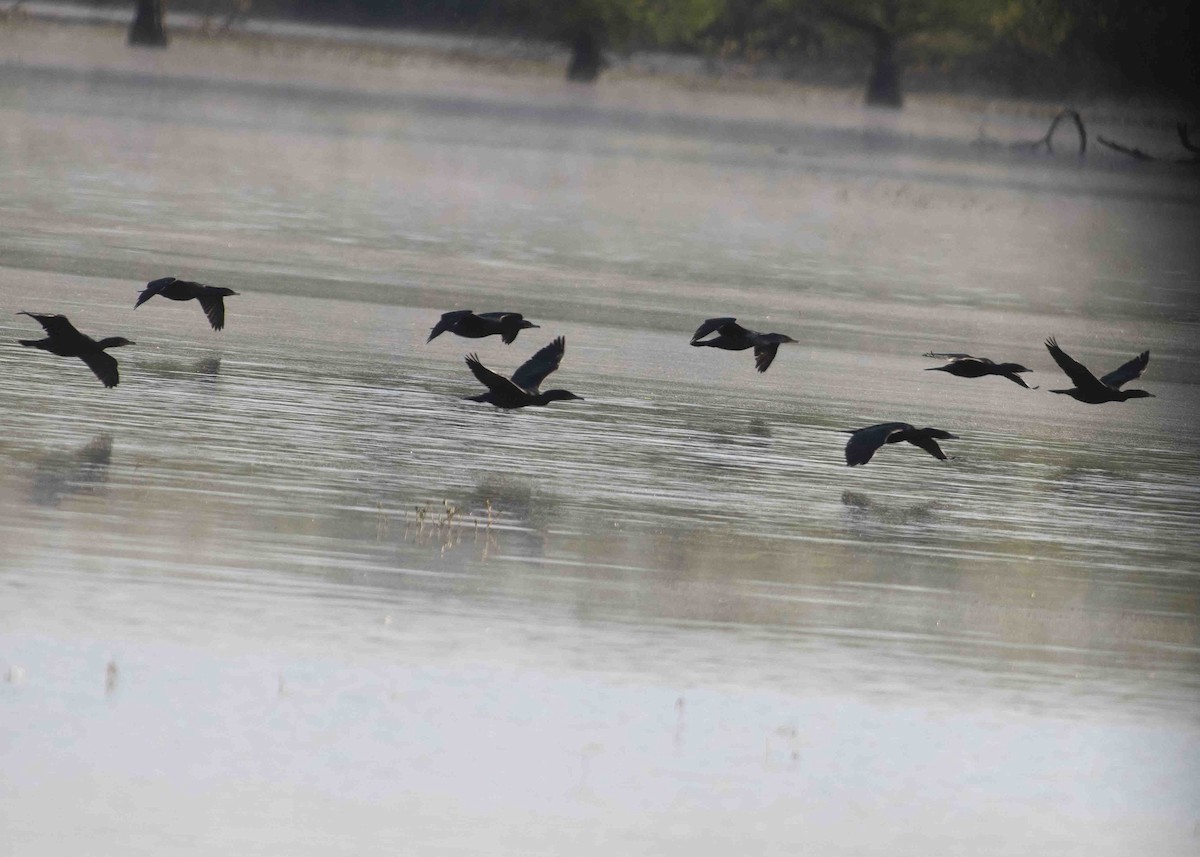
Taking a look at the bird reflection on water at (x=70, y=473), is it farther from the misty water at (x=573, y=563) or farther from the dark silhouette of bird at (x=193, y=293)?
the dark silhouette of bird at (x=193, y=293)

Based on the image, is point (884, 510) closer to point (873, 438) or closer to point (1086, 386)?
point (873, 438)

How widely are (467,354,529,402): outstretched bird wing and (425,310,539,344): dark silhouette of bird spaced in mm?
1099

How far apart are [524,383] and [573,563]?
3202 millimetres

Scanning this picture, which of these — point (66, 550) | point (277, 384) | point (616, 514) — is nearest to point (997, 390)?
point (277, 384)

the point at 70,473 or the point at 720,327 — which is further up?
the point at 720,327

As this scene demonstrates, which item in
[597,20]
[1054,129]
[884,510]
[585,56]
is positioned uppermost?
[597,20]

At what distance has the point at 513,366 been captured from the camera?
14102 millimetres

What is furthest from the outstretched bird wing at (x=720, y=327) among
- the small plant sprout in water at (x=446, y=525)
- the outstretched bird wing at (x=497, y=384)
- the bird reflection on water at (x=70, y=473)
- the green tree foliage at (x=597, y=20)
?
the green tree foliage at (x=597, y=20)

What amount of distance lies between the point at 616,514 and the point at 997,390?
5.93 meters

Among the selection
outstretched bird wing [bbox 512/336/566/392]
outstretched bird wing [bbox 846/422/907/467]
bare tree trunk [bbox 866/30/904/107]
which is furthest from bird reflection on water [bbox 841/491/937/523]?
bare tree trunk [bbox 866/30/904/107]

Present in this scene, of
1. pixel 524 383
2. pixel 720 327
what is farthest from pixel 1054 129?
pixel 524 383

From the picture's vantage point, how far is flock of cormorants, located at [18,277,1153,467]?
1102 centimetres

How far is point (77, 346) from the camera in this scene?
11352 millimetres

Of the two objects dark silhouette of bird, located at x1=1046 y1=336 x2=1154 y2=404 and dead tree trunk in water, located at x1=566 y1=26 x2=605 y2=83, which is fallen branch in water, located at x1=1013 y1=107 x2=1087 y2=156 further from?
dead tree trunk in water, located at x1=566 y1=26 x2=605 y2=83
